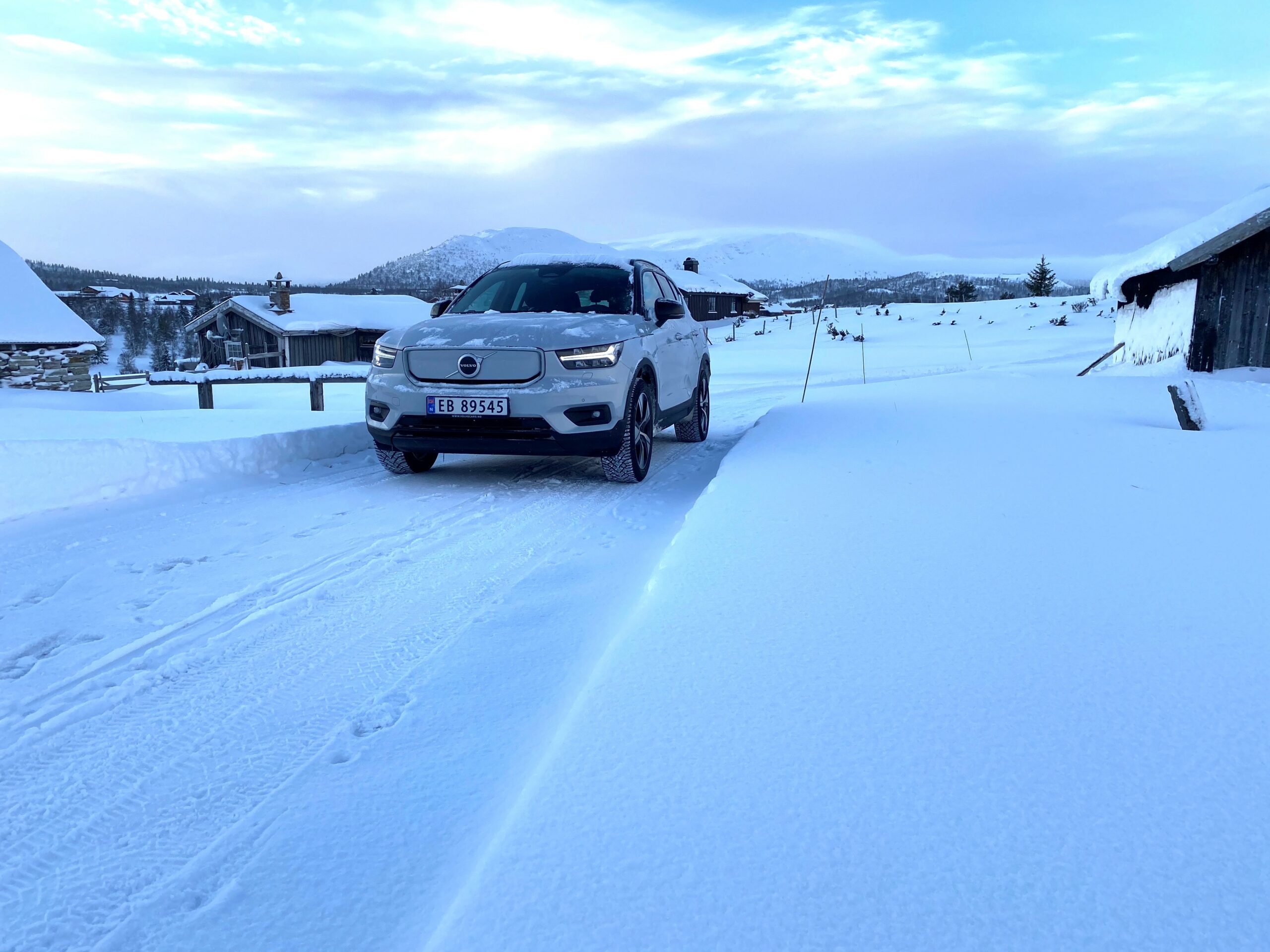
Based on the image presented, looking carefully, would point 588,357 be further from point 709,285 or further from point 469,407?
point 709,285

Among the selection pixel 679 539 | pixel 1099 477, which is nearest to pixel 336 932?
pixel 679 539

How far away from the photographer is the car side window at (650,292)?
6.96 m

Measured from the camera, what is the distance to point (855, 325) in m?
37.8

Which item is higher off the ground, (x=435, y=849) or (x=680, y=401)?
(x=680, y=401)

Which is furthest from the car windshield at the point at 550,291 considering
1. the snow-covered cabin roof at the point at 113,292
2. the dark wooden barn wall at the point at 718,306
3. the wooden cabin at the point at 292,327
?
the snow-covered cabin roof at the point at 113,292

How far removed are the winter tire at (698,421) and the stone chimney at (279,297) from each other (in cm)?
3731

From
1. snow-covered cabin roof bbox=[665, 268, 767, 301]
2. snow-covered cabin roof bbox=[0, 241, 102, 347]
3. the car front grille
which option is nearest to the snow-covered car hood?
the car front grille

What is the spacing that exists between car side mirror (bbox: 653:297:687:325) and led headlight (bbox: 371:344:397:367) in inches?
86.1

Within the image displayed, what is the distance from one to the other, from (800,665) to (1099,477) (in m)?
3.42

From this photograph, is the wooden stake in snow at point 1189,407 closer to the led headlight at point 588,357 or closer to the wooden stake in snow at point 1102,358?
the led headlight at point 588,357

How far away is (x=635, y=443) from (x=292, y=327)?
123 ft

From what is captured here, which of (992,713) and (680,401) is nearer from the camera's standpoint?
(992,713)

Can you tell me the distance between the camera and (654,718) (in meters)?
2.10

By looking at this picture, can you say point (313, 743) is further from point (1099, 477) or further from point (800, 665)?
point (1099, 477)
